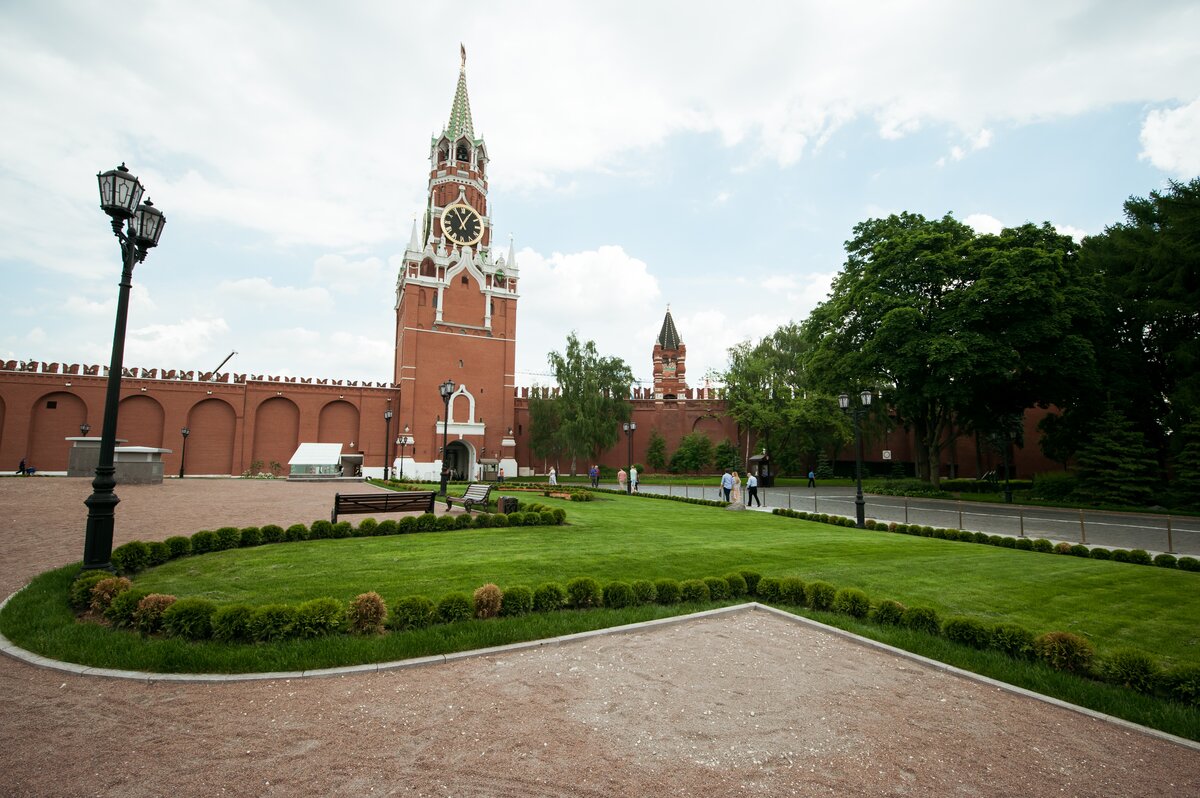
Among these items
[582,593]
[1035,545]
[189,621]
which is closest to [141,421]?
[189,621]

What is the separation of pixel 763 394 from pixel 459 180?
30.8 metres

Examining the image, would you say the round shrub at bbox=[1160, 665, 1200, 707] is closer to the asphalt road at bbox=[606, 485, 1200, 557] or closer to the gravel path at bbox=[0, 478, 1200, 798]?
the gravel path at bbox=[0, 478, 1200, 798]

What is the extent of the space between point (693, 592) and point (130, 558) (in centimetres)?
831

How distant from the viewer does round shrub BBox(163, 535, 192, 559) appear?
9672 millimetres

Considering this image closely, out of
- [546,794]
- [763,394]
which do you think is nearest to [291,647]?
[546,794]

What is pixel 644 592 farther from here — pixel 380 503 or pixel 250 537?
pixel 380 503

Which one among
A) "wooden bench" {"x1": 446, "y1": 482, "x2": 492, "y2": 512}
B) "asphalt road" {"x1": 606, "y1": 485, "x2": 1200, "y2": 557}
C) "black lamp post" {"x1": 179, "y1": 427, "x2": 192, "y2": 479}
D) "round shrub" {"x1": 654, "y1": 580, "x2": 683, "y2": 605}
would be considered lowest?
"asphalt road" {"x1": 606, "y1": 485, "x2": 1200, "y2": 557}

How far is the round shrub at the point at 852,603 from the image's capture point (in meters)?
7.23

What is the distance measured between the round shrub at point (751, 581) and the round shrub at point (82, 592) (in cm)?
794

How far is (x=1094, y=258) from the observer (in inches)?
1087

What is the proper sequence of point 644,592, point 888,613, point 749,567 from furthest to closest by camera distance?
point 749,567 → point 644,592 → point 888,613

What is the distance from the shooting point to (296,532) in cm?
1171

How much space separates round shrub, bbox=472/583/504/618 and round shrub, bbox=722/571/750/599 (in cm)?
326

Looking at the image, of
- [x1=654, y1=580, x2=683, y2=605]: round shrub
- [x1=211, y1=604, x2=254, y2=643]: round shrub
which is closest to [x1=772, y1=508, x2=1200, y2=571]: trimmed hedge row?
[x1=654, y1=580, x2=683, y2=605]: round shrub
